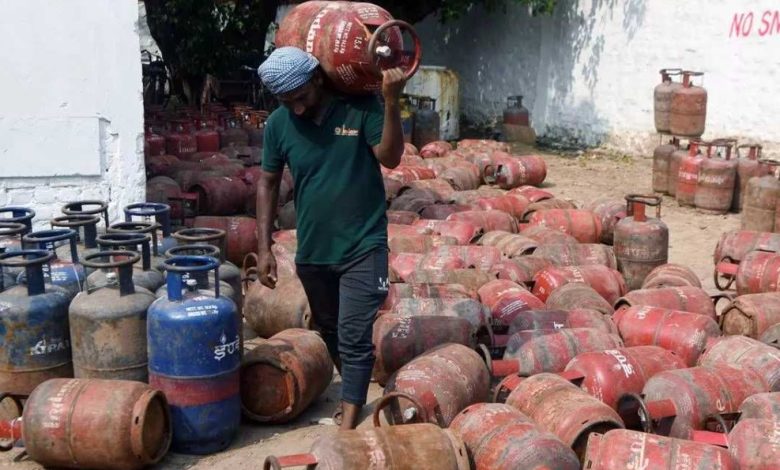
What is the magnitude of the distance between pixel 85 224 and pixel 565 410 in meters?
3.04

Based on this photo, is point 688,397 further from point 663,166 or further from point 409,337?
point 663,166

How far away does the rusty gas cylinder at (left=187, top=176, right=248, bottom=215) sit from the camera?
8.92 metres

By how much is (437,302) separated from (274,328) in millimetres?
1081

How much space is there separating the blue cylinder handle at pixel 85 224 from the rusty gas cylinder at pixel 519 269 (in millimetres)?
2766

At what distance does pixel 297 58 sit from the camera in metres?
4.04

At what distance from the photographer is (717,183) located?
33.7 feet

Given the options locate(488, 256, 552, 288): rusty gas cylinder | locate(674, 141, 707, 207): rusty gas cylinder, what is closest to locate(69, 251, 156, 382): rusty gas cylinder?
locate(488, 256, 552, 288): rusty gas cylinder

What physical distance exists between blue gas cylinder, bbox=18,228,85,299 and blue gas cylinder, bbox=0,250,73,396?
0.22m

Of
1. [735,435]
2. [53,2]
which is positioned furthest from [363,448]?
[53,2]

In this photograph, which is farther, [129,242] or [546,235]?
[546,235]

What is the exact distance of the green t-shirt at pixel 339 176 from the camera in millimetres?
4176

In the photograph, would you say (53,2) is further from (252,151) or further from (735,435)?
(735,435)

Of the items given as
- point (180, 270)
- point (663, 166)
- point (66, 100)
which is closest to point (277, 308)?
point (180, 270)

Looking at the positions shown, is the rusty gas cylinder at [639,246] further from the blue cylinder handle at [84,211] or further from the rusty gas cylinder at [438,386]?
the blue cylinder handle at [84,211]
